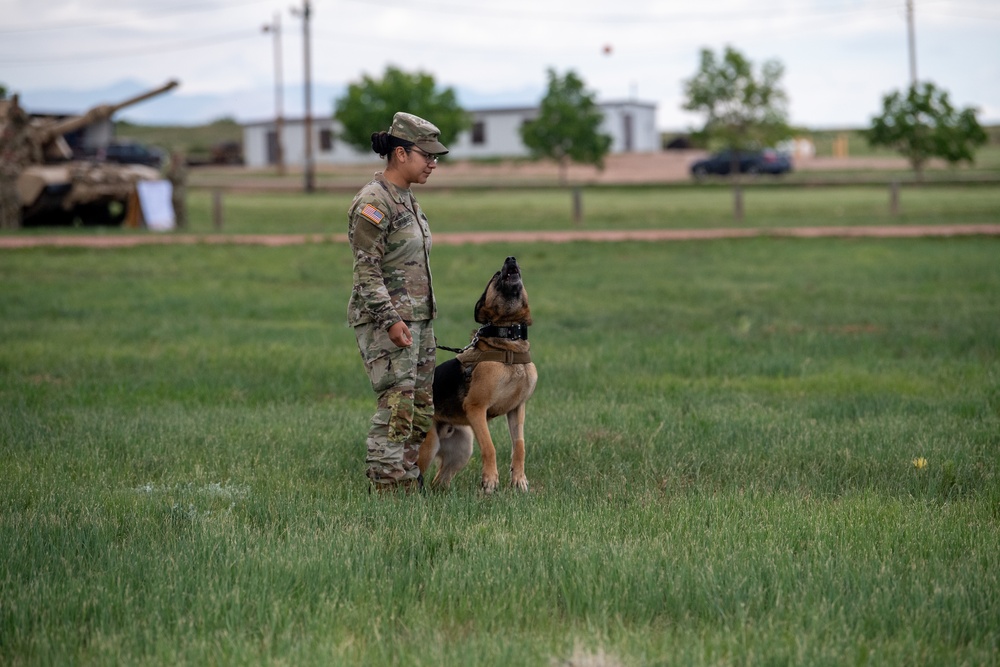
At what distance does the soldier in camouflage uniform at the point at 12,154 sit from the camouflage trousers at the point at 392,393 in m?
25.6

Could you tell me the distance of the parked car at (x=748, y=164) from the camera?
69.2 m

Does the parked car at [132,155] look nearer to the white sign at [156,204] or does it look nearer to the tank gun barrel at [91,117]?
the tank gun barrel at [91,117]

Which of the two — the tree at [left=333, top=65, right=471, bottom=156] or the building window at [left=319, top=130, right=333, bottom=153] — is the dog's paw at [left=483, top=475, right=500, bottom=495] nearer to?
the tree at [left=333, top=65, right=471, bottom=156]

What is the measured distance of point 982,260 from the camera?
2084 cm

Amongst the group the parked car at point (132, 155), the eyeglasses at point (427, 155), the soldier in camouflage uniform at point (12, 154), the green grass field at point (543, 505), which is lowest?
the green grass field at point (543, 505)

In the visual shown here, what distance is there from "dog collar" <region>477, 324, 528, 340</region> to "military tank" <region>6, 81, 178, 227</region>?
2583 centimetres

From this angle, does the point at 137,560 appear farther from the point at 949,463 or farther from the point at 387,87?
the point at 387,87

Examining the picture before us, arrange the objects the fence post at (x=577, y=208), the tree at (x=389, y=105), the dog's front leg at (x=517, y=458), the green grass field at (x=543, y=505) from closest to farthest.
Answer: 1. the green grass field at (x=543, y=505)
2. the dog's front leg at (x=517, y=458)
3. the fence post at (x=577, y=208)
4. the tree at (x=389, y=105)

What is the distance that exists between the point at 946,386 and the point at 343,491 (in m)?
5.70

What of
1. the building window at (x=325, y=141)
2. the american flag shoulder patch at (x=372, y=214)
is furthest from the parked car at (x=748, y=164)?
the american flag shoulder patch at (x=372, y=214)

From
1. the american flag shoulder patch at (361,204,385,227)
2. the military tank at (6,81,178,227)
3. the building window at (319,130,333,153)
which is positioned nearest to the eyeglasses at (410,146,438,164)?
the american flag shoulder patch at (361,204,385,227)

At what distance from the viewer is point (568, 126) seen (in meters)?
66.2

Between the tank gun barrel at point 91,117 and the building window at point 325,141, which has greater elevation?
the building window at point 325,141

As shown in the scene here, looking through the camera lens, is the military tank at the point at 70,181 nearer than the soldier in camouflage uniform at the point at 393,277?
No
